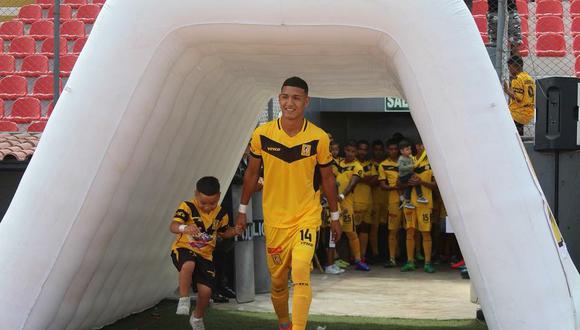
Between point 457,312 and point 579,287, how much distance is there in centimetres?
287

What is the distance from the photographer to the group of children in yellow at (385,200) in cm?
1142

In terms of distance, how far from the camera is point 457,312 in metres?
8.27

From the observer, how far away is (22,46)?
572 inches

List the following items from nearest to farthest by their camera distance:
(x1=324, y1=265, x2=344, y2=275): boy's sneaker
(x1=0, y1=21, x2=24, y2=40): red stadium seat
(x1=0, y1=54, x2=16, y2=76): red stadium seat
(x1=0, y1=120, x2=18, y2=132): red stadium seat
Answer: (x1=324, y1=265, x2=344, y2=275): boy's sneaker → (x1=0, y1=120, x2=18, y2=132): red stadium seat → (x1=0, y1=54, x2=16, y2=76): red stadium seat → (x1=0, y1=21, x2=24, y2=40): red stadium seat

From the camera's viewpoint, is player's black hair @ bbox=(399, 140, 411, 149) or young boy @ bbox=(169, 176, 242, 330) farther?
player's black hair @ bbox=(399, 140, 411, 149)

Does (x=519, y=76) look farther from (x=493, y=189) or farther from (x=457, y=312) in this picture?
(x=493, y=189)

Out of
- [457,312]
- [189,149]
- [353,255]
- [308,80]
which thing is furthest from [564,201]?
[353,255]

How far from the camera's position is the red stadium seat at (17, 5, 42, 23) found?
1548 cm

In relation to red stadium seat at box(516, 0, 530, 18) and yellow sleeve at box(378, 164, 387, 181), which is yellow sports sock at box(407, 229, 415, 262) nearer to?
yellow sleeve at box(378, 164, 387, 181)

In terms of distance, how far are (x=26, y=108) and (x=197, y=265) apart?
717cm

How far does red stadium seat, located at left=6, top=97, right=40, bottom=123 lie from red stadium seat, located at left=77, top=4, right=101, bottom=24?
237cm

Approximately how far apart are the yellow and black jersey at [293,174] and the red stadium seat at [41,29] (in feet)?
32.1

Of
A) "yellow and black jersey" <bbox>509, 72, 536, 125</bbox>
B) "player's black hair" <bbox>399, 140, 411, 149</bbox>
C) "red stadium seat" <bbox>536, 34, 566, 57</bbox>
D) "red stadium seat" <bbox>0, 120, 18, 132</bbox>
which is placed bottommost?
"player's black hair" <bbox>399, 140, 411, 149</bbox>

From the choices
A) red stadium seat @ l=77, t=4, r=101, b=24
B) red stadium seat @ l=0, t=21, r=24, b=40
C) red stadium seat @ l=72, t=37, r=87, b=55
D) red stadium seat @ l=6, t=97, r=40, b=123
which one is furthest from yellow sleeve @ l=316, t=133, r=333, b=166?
red stadium seat @ l=0, t=21, r=24, b=40
